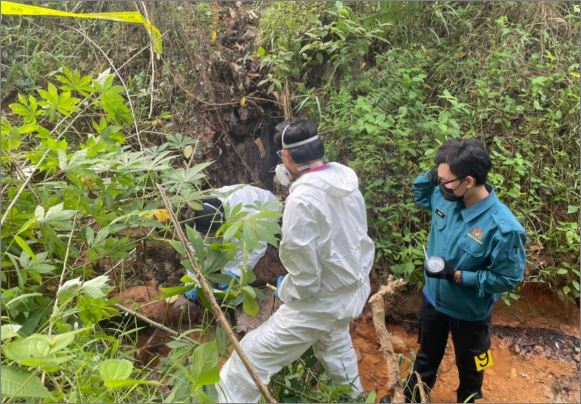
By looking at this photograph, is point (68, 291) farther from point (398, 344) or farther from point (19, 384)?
point (398, 344)

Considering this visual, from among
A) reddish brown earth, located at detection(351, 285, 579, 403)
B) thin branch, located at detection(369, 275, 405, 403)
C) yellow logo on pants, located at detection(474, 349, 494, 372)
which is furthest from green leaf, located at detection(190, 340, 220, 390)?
reddish brown earth, located at detection(351, 285, 579, 403)

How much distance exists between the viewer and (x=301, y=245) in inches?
84.5

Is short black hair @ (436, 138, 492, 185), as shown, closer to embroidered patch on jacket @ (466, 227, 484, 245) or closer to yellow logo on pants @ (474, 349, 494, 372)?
embroidered patch on jacket @ (466, 227, 484, 245)

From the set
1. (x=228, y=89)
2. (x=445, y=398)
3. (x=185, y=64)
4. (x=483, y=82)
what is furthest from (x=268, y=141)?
(x=445, y=398)

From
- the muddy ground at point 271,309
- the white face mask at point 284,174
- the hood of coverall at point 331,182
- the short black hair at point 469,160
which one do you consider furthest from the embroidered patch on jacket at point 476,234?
the white face mask at point 284,174

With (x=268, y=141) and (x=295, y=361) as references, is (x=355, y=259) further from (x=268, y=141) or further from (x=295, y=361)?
(x=268, y=141)

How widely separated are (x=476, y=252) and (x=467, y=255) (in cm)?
5

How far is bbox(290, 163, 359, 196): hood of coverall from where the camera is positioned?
2229mm

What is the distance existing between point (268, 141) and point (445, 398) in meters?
2.28

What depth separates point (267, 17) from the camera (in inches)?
169

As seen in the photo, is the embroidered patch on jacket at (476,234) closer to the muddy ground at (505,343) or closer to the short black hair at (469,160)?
the short black hair at (469,160)

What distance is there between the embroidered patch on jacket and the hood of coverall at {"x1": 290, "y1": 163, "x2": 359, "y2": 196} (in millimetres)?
553

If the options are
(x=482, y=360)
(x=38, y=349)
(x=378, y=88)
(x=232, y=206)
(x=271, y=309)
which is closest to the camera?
(x=38, y=349)

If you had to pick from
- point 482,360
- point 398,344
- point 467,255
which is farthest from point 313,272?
point 398,344
